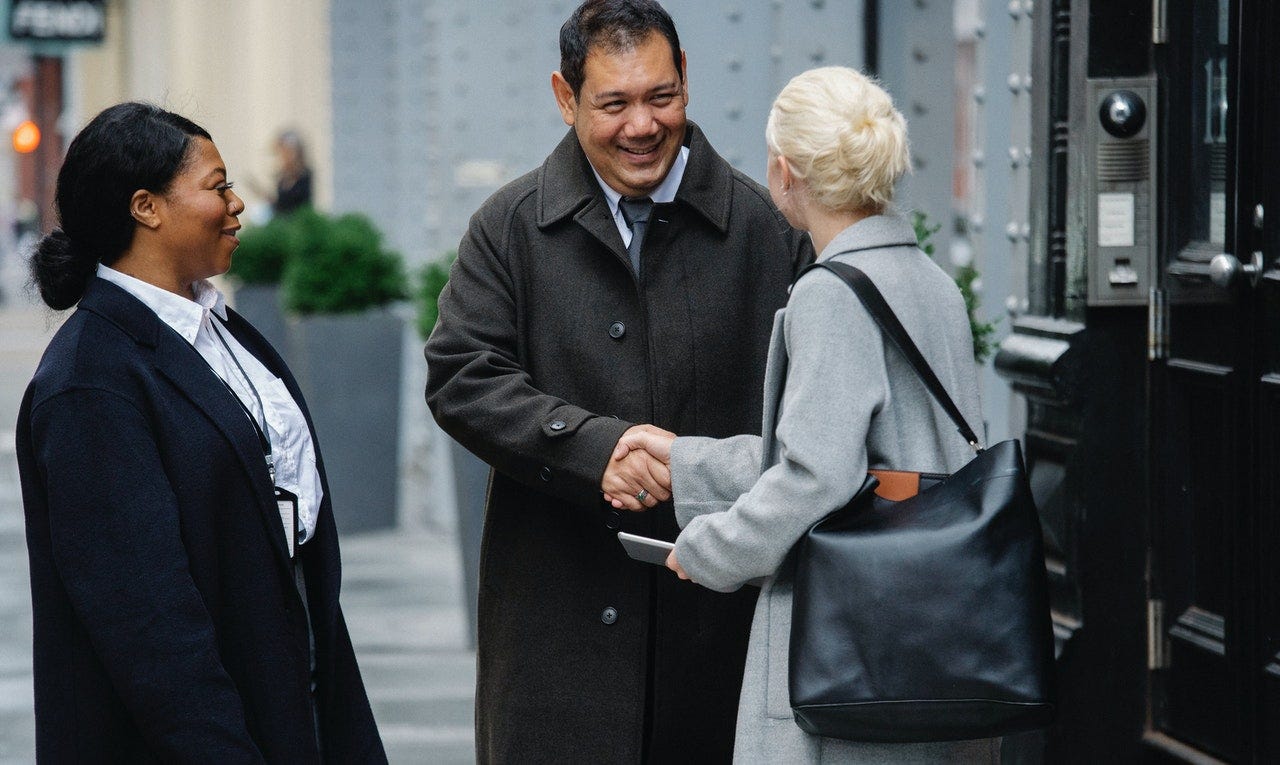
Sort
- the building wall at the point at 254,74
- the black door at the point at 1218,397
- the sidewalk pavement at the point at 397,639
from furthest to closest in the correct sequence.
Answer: the building wall at the point at 254,74
the sidewalk pavement at the point at 397,639
the black door at the point at 1218,397

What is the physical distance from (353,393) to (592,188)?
20.2 ft

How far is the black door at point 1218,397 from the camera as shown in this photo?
150 inches

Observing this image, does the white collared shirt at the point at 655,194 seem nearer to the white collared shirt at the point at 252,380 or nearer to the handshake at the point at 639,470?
the handshake at the point at 639,470

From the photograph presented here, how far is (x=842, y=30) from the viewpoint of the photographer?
6.34 meters

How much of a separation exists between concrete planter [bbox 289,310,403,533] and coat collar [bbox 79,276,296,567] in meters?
6.45

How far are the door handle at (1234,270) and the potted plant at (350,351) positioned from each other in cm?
626

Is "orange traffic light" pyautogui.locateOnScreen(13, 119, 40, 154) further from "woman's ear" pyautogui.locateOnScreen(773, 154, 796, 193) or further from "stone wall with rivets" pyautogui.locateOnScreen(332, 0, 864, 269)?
"woman's ear" pyautogui.locateOnScreen(773, 154, 796, 193)

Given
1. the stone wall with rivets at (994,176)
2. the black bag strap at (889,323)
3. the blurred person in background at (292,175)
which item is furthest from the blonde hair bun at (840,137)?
the blurred person in background at (292,175)

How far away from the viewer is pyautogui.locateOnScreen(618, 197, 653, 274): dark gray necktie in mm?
3596

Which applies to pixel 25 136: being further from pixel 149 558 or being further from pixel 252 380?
pixel 149 558

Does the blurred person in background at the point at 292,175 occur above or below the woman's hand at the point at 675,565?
above

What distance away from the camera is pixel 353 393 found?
954 cm

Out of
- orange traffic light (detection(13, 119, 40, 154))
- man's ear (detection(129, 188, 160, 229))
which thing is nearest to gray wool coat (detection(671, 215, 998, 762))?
man's ear (detection(129, 188, 160, 229))

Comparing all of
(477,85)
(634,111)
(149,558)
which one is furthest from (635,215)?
(477,85)
